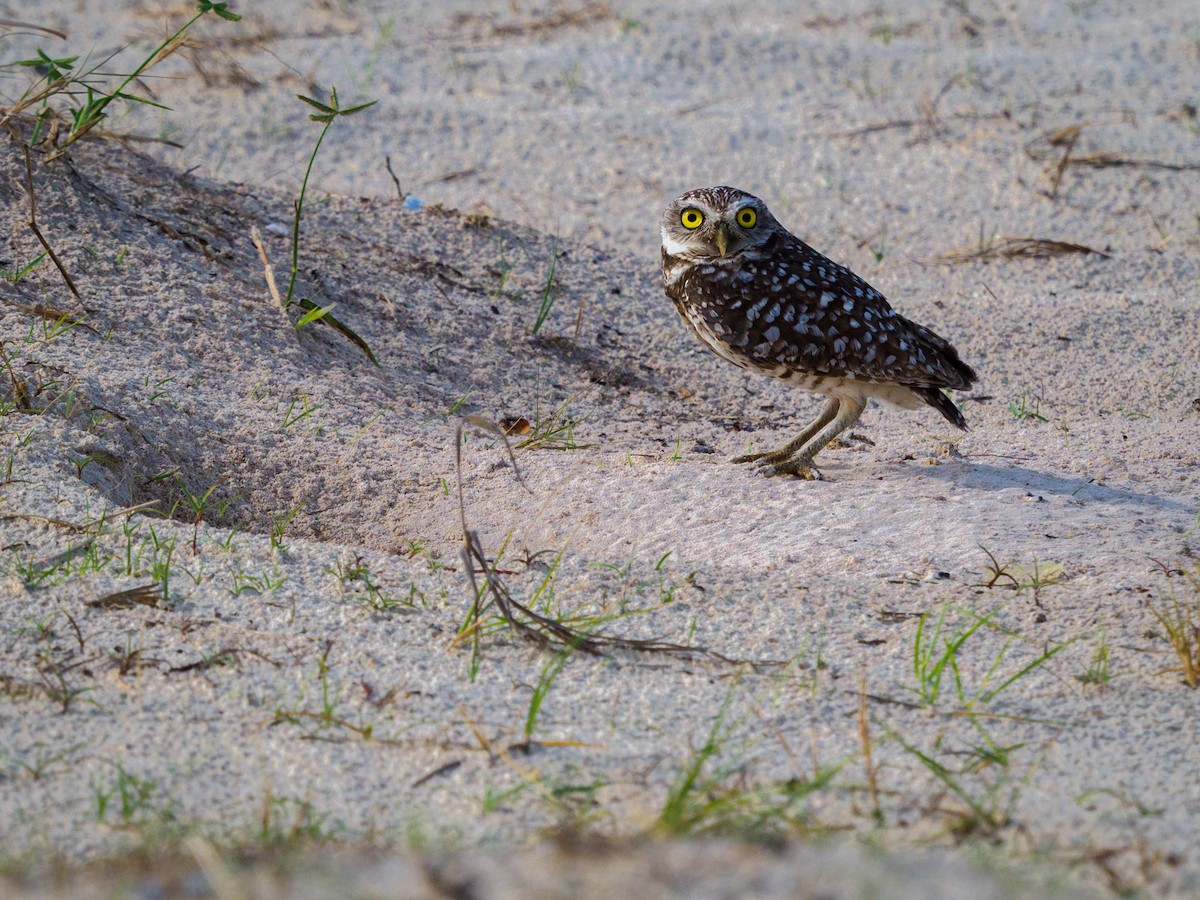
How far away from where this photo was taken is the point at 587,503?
3.74 metres

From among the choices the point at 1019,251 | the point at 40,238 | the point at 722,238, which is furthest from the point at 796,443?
the point at 1019,251

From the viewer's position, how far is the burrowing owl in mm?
4113

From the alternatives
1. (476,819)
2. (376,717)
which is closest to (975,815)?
(476,819)

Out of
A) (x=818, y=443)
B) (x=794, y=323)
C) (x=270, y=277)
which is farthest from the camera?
(x=270, y=277)

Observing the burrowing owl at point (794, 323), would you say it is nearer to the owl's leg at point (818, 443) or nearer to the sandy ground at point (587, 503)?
the owl's leg at point (818, 443)

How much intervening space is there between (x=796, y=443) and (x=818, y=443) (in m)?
0.09

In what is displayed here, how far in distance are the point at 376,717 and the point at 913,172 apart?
574 centimetres

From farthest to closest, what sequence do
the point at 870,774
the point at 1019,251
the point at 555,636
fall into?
the point at 1019,251
the point at 555,636
the point at 870,774

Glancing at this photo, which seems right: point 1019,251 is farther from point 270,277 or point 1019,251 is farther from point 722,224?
point 270,277

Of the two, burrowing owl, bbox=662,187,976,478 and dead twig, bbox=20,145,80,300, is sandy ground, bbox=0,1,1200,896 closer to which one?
dead twig, bbox=20,145,80,300

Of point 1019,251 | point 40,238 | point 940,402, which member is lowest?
point 940,402

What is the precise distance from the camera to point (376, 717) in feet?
8.34

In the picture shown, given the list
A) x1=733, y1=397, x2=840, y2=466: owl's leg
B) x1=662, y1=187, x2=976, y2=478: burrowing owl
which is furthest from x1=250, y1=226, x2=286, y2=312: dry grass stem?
x1=733, y1=397, x2=840, y2=466: owl's leg

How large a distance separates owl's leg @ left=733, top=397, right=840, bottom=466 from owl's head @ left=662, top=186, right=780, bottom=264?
0.65 meters
